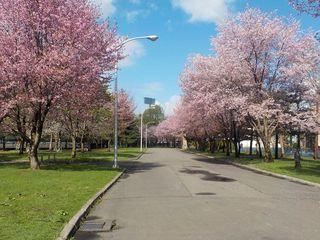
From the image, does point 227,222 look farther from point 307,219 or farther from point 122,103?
point 122,103

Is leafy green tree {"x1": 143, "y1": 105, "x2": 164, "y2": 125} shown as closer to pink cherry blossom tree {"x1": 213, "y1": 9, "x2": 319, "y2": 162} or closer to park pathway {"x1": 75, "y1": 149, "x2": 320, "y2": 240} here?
pink cherry blossom tree {"x1": 213, "y1": 9, "x2": 319, "y2": 162}

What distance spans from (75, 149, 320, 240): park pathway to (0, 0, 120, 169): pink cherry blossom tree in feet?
27.2

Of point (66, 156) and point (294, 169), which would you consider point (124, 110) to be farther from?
point (294, 169)

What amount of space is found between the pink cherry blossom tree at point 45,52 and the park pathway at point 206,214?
828 centimetres

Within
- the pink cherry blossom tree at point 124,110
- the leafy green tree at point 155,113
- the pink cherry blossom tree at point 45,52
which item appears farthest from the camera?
the leafy green tree at point 155,113

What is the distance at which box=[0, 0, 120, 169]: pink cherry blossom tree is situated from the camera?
24.1 m

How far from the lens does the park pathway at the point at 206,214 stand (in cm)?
952

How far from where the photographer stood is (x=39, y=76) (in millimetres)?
24172

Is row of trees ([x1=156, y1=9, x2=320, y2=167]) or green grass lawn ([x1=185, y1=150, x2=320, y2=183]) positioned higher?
row of trees ([x1=156, y1=9, x2=320, y2=167])

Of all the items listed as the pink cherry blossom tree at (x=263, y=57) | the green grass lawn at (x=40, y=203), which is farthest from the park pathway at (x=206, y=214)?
the pink cherry blossom tree at (x=263, y=57)

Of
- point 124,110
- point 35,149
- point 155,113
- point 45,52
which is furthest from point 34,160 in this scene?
point 155,113

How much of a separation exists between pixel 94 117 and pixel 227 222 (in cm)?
4528

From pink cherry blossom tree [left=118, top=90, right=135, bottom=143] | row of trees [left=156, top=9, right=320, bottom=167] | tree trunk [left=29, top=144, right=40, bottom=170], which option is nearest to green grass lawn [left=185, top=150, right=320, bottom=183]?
row of trees [left=156, top=9, right=320, bottom=167]

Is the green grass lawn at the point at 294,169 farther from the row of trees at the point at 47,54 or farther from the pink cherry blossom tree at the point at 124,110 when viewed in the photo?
the pink cherry blossom tree at the point at 124,110
